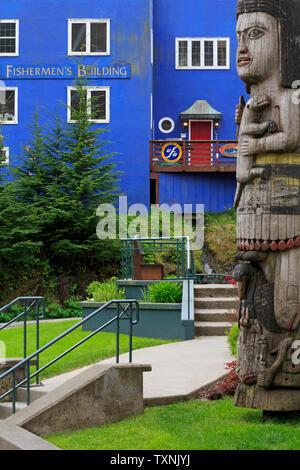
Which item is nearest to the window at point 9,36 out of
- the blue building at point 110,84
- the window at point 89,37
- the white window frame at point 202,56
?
the blue building at point 110,84

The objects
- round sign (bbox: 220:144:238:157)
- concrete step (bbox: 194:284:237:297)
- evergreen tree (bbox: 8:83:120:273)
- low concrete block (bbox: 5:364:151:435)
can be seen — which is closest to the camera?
low concrete block (bbox: 5:364:151:435)

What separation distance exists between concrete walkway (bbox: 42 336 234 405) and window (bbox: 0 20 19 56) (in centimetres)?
1751

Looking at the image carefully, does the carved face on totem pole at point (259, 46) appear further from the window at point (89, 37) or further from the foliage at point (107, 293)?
the window at point (89, 37)

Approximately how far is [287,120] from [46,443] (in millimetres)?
4259

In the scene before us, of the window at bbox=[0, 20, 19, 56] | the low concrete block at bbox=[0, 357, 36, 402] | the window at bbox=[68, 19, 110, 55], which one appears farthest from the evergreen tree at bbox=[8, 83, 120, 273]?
the low concrete block at bbox=[0, 357, 36, 402]

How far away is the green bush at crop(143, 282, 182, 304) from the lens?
50.2 ft

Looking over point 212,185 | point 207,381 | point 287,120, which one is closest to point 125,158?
point 212,185

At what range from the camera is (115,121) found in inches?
1062

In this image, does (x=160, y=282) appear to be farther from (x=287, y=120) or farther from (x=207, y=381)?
(x=287, y=120)

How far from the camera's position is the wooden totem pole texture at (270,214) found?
729 cm

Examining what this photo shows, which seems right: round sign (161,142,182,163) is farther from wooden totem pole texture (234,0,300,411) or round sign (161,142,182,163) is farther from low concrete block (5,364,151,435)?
wooden totem pole texture (234,0,300,411)

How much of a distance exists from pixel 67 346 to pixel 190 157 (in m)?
14.1

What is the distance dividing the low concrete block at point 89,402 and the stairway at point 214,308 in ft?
19.3
